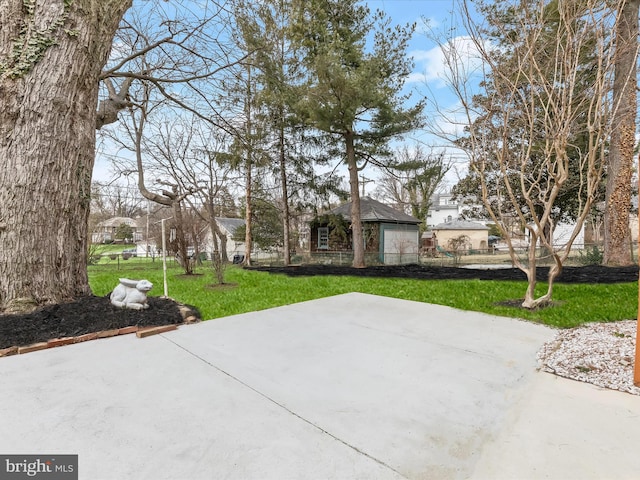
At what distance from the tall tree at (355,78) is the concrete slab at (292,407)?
765 cm

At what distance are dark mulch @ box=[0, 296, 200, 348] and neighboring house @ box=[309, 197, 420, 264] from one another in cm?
947

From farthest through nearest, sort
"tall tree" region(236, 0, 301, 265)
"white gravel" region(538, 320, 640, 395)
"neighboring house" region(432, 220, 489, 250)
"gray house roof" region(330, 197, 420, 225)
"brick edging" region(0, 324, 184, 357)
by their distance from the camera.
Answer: "neighboring house" region(432, 220, 489, 250), "gray house roof" region(330, 197, 420, 225), "tall tree" region(236, 0, 301, 265), "brick edging" region(0, 324, 184, 357), "white gravel" region(538, 320, 640, 395)

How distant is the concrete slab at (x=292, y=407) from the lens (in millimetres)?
1502

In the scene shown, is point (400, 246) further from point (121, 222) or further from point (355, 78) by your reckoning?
point (121, 222)

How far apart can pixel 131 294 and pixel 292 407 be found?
3.12 m

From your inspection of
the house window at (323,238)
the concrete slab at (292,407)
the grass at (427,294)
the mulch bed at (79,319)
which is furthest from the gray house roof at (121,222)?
the concrete slab at (292,407)

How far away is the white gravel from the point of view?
2.33 metres

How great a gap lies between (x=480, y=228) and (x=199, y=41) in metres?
28.8

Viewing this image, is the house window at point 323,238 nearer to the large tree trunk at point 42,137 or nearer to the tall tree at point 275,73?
the tall tree at point 275,73

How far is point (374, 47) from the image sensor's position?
1018 centimetres

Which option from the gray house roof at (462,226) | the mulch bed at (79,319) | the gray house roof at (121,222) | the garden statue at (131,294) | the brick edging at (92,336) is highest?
the gray house roof at (121,222)

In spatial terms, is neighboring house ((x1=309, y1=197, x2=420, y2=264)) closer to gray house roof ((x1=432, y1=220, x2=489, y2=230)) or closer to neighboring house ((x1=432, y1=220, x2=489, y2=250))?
neighboring house ((x1=432, y1=220, x2=489, y2=250))

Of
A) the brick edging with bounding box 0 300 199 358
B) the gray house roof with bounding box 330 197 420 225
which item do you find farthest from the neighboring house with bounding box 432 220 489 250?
the brick edging with bounding box 0 300 199 358

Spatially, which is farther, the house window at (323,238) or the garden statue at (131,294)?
the house window at (323,238)
